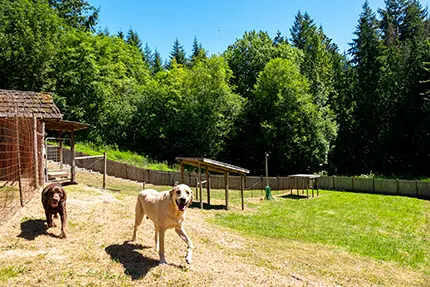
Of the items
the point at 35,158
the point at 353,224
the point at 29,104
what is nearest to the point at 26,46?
the point at 29,104

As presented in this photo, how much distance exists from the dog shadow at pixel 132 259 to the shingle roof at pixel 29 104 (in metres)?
7.40

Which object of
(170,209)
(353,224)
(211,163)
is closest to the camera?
(170,209)

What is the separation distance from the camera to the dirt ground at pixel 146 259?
621cm

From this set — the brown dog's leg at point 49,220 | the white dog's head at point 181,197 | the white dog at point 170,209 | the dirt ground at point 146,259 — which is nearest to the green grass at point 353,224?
the dirt ground at point 146,259

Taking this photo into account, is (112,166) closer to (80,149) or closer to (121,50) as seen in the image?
(80,149)

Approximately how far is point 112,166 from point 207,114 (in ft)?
45.0

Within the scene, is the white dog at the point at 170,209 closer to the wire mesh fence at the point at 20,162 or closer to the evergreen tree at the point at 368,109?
the wire mesh fence at the point at 20,162

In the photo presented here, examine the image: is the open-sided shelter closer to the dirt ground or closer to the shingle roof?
the shingle roof

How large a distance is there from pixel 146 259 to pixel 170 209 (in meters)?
1.30

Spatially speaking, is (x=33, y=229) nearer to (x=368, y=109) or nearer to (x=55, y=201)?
(x=55, y=201)

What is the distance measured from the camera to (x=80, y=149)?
106 feet

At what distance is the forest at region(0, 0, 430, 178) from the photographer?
3481 centimetres

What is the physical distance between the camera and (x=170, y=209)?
6.56 metres

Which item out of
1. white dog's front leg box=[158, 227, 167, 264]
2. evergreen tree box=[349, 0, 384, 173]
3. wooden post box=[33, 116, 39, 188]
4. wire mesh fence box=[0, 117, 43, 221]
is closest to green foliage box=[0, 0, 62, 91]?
wire mesh fence box=[0, 117, 43, 221]
